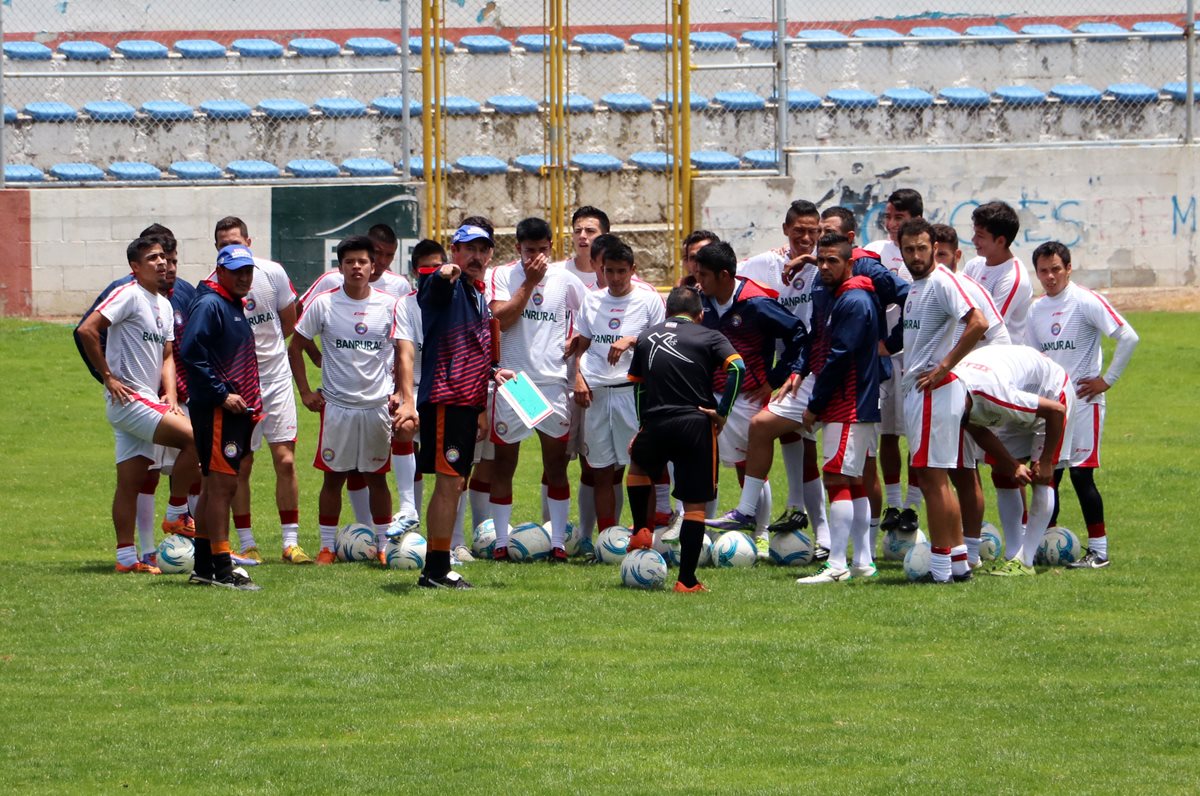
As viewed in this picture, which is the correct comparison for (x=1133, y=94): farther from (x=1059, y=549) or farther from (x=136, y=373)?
(x=136, y=373)

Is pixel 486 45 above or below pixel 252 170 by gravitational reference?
above

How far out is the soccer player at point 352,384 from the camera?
417 inches

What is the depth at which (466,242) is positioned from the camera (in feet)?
31.8

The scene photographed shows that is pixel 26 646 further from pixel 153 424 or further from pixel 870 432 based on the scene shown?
pixel 870 432

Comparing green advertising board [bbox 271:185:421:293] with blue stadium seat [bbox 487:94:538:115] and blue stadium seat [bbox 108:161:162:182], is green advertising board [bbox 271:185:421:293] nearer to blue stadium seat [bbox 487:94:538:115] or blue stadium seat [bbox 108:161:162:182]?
blue stadium seat [bbox 108:161:162:182]

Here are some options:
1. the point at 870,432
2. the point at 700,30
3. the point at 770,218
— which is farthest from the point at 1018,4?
the point at 870,432

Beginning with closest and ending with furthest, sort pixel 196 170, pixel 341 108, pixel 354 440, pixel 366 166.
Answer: pixel 354 440 → pixel 366 166 → pixel 196 170 → pixel 341 108

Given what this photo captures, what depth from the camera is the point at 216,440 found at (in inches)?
363

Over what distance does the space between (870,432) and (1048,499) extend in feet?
4.09

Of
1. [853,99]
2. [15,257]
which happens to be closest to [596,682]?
[15,257]

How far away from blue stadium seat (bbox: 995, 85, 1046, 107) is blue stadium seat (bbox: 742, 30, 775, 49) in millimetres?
3799

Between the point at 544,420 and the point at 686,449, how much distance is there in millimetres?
1779

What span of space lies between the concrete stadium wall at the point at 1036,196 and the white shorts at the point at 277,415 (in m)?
9.56

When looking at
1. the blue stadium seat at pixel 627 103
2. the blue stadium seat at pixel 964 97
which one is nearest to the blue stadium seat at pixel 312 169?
the blue stadium seat at pixel 627 103
